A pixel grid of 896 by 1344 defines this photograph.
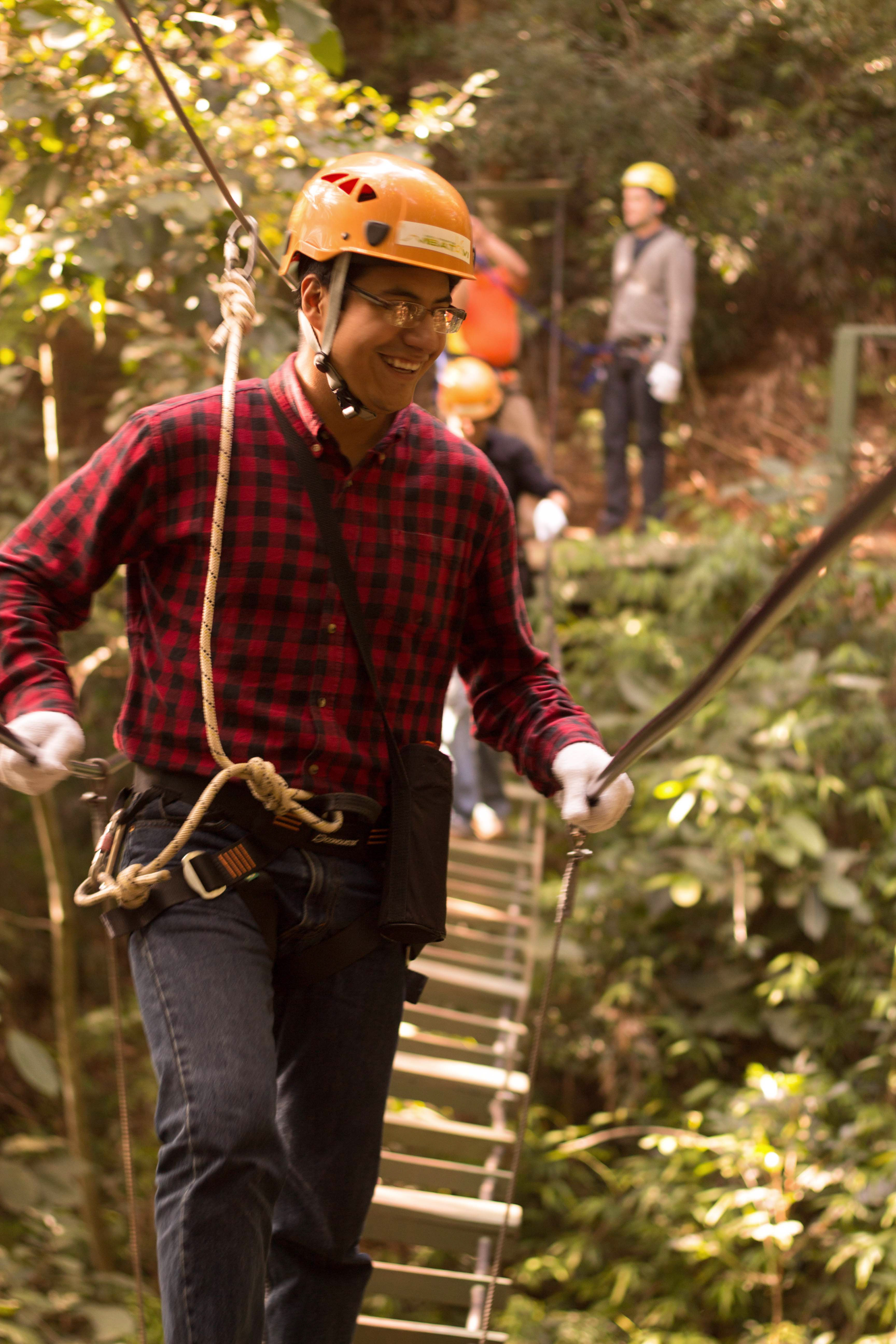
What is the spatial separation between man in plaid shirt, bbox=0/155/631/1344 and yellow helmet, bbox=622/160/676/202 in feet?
16.7

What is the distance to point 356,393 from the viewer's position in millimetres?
1472

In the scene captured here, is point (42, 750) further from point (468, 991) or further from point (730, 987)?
point (730, 987)

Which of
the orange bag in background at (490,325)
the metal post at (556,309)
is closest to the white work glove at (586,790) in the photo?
the orange bag in background at (490,325)

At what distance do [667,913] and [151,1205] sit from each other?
120 inches

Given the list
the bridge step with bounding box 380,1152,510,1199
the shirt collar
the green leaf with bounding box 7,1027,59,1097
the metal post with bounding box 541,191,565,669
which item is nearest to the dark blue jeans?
the shirt collar

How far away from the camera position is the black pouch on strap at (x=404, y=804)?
149 cm

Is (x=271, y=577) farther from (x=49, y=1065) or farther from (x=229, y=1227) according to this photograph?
(x=49, y=1065)

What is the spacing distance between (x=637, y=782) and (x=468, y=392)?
1.65 meters

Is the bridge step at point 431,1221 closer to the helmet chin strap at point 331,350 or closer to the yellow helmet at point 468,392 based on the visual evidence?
the helmet chin strap at point 331,350

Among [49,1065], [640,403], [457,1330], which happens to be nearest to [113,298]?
[49,1065]

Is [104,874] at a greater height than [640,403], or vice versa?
[104,874]

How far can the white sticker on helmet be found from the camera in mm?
1425

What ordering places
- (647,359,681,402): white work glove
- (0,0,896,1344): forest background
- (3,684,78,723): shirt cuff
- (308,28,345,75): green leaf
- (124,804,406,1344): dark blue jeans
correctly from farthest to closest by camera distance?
(647,359,681,402): white work glove → (0,0,896,1344): forest background → (308,28,345,75): green leaf → (3,684,78,723): shirt cuff → (124,804,406,1344): dark blue jeans

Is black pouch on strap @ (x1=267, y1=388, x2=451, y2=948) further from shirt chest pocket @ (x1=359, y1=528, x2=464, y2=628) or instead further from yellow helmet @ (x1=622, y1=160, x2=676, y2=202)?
yellow helmet @ (x1=622, y1=160, x2=676, y2=202)
